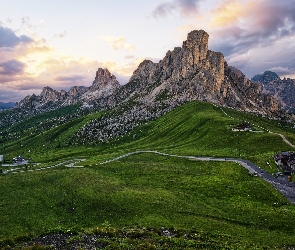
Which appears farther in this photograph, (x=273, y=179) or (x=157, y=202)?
(x=273, y=179)

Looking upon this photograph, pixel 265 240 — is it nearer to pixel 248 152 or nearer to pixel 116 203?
pixel 116 203

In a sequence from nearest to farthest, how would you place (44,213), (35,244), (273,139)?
(35,244)
(44,213)
(273,139)

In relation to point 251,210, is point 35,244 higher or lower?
higher

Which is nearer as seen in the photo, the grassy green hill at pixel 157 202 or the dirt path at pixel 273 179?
the grassy green hill at pixel 157 202

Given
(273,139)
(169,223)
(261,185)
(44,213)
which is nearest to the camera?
(169,223)

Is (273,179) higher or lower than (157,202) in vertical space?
lower

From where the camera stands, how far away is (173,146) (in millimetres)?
175000

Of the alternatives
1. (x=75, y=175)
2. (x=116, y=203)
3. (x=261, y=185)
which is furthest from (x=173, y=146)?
(x=116, y=203)

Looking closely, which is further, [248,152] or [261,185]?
[248,152]

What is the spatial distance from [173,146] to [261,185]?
315 feet

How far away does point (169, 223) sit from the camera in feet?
176

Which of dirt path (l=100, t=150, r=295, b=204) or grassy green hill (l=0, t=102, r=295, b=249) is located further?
dirt path (l=100, t=150, r=295, b=204)

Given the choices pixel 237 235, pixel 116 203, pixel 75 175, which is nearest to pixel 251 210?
pixel 237 235

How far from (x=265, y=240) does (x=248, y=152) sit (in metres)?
91.4
